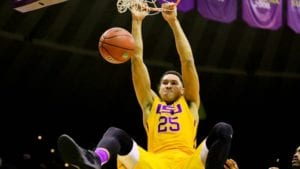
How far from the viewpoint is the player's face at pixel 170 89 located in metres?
4.33

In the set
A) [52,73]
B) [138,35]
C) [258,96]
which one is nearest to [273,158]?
[258,96]

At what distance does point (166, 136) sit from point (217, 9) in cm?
470

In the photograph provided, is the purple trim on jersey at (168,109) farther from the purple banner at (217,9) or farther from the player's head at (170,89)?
the purple banner at (217,9)

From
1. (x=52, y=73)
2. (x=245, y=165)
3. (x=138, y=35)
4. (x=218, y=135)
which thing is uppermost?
(x=138, y=35)

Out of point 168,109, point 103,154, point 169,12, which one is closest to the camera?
point 103,154

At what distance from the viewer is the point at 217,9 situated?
332 inches

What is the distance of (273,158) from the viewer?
13.8m

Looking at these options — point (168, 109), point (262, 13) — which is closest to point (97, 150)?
point (168, 109)

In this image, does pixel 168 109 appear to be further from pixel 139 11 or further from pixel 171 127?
pixel 139 11

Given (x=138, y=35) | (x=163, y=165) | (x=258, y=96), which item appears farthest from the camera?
(x=258, y=96)

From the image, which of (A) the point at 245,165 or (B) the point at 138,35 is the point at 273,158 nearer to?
(A) the point at 245,165

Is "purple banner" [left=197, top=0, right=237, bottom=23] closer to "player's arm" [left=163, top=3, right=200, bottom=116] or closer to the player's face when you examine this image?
"player's arm" [left=163, top=3, right=200, bottom=116]

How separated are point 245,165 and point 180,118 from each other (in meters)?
9.76

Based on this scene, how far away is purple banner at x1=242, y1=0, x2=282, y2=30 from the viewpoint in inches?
342
